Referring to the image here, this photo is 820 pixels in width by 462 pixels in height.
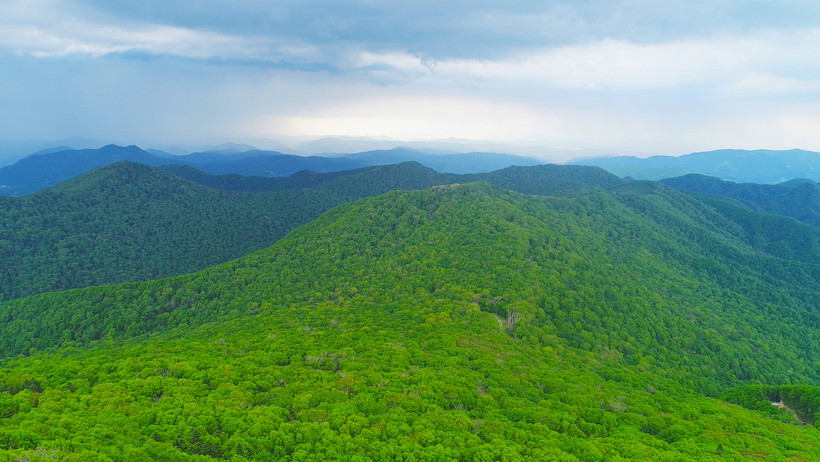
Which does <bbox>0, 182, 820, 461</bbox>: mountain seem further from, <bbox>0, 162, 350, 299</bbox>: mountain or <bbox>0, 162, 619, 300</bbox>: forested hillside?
<bbox>0, 162, 619, 300</bbox>: forested hillside

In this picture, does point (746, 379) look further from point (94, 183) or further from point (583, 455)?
point (94, 183)

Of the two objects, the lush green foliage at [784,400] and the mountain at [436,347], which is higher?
the mountain at [436,347]

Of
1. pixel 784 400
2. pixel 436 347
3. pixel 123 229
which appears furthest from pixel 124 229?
pixel 784 400

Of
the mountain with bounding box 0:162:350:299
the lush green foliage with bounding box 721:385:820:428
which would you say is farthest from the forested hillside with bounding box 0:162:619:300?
the lush green foliage with bounding box 721:385:820:428

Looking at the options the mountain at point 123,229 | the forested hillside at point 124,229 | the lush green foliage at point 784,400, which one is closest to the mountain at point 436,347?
the lush green foliage at point 784,400

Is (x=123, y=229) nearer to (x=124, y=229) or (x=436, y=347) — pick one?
(x=124, y=229)

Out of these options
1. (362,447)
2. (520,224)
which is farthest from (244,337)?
(520,224)

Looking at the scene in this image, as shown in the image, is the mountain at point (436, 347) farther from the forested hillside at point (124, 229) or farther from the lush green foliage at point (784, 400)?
the forested hillside at point (124, 229)
